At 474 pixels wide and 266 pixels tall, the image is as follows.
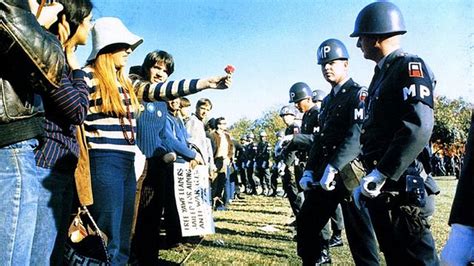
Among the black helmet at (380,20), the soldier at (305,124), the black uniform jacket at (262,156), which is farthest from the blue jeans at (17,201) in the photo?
the black uniform jacket at (262,156)

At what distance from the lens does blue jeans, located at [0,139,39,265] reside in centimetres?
187

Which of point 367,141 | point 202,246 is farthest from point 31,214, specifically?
point 202,246

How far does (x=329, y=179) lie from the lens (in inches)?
Answer: 156

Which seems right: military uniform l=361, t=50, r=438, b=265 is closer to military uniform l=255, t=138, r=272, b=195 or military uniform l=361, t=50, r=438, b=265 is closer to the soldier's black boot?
the soldier's black boot

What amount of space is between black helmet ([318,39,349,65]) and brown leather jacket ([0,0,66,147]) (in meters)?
3.28

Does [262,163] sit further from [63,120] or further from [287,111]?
[63,120]

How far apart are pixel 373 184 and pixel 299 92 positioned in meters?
4.33

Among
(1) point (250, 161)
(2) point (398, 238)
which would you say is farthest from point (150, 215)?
(1) point (250, 161)

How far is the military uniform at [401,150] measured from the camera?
268cm

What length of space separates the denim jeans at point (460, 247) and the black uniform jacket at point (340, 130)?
2.52 m

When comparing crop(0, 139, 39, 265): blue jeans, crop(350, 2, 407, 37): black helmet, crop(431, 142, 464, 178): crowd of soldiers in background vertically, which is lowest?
crop(431, 142, 464, 178): crowd of soldiers in background

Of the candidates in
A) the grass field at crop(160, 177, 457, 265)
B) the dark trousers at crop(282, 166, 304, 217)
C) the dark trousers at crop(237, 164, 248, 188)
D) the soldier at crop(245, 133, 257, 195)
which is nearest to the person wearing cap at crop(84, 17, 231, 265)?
the grass field at crop(160, 177, 457, 265)

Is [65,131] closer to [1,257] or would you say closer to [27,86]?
[27,86]

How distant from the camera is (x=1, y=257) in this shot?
6.17 ft
